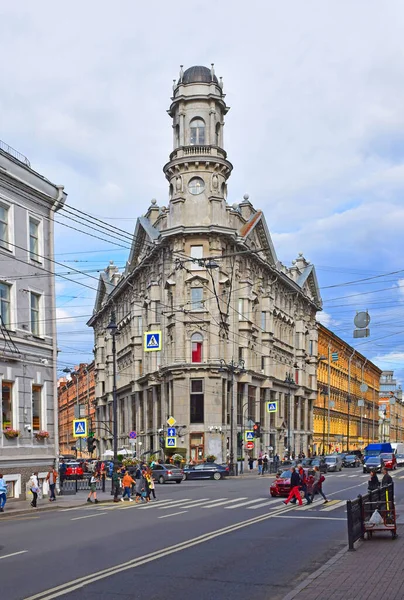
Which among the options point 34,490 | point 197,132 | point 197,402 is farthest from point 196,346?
point 34,490

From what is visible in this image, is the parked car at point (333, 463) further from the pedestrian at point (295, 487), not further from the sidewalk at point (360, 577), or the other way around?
the sidewalk at point (360, 577)

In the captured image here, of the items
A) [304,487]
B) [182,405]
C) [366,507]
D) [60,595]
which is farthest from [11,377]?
[182,405]

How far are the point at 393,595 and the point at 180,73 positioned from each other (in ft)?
212

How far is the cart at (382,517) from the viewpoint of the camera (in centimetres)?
1700

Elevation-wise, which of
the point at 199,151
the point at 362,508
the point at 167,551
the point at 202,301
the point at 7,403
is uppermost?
the point at 199,151

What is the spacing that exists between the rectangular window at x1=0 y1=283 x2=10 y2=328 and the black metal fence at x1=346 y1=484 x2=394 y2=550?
19.8 metres

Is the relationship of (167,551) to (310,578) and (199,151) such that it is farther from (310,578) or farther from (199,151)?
(199,151)

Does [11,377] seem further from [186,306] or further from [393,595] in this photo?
[186,306]

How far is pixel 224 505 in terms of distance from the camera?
29.9 meters

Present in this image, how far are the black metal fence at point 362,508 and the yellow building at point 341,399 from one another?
7355 cm

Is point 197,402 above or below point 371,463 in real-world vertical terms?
above

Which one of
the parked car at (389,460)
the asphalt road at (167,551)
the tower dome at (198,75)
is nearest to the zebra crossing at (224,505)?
the asphalt road at (167,551)

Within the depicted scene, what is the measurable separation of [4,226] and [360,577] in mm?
24918

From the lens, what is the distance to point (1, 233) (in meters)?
32.8
